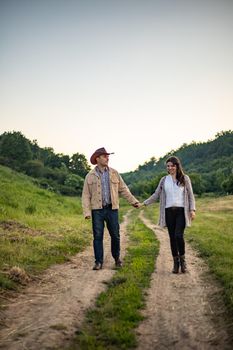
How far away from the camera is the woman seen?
385 inches

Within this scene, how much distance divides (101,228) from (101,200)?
77cm

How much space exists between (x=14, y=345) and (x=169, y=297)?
3305 millimetres

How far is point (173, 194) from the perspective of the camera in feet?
32.4

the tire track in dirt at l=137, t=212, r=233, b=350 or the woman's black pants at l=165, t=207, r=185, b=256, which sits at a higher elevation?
the woman's black pants at l=165, t=207, r=185, b=256

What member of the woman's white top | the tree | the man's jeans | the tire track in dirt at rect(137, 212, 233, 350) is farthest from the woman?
the tree

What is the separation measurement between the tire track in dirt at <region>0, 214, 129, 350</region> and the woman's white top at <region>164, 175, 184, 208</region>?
2.33 meters

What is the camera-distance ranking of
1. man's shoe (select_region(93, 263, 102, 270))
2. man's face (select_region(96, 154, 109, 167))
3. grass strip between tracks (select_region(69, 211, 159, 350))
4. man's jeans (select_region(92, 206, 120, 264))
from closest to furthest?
grass strip between tracks (select_region(69, 211, 159, 350)) → man's shoe (select_region(93, 263, 102, 270)) → man's jeans (select_region(92, 206, 120, 264)) → man's face (select_region(96, 154, 109, 167))

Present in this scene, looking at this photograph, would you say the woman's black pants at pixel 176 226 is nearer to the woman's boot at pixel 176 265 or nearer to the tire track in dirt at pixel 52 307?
the woman's boot at pixel 176 265

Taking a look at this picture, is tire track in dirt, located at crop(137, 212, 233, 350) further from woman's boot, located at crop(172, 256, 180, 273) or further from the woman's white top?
the woman's white top

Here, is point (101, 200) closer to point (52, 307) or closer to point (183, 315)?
point (52, 307)

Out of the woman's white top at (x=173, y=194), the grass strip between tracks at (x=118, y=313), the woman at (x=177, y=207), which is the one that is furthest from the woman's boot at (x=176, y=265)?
the woman's white top at (x=173, y=194)

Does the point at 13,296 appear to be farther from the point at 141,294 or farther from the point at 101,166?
the point at 101,166

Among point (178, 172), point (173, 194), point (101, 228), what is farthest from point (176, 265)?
point (178, 172)

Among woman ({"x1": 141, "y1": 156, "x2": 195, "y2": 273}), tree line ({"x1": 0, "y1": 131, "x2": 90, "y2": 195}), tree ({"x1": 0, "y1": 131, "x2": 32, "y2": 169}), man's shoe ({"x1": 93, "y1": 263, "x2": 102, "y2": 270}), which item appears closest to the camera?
woman ({"x1": 141, "y1": 156, "x2": 195, "y2": 273})
